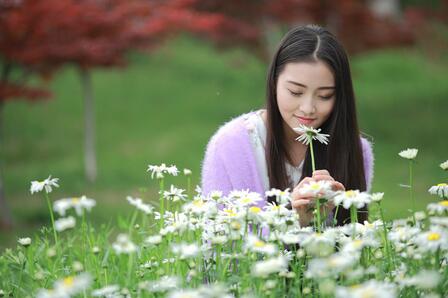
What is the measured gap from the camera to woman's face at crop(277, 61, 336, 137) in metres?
2.44

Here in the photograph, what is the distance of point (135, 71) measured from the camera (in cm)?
1294

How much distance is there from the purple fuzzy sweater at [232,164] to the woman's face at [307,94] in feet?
1.04

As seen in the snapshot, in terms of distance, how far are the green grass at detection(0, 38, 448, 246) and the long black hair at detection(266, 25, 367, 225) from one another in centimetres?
310

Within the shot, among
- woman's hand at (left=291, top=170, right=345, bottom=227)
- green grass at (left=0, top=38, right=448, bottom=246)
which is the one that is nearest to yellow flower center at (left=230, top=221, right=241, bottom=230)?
woman's hand at (left=291, top=170, right=345, bottom=227)

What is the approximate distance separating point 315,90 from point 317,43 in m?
0.21

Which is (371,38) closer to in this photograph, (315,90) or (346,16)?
(346,16)

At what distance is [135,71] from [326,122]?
10.5 m

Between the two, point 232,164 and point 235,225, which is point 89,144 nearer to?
point 232,164

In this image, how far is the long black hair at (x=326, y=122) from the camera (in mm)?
2561

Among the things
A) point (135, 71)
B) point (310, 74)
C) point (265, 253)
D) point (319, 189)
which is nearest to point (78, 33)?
point (310, 74)

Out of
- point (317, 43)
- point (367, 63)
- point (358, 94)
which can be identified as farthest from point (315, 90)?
point (367, 63)

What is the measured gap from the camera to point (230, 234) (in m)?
1.88

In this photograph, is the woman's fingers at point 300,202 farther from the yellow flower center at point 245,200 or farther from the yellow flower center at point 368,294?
the yellow flower center at point 368,294

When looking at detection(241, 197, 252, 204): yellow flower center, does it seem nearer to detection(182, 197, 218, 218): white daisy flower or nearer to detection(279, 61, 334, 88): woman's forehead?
detection(182, 197, 218, 218): white daisy flower
